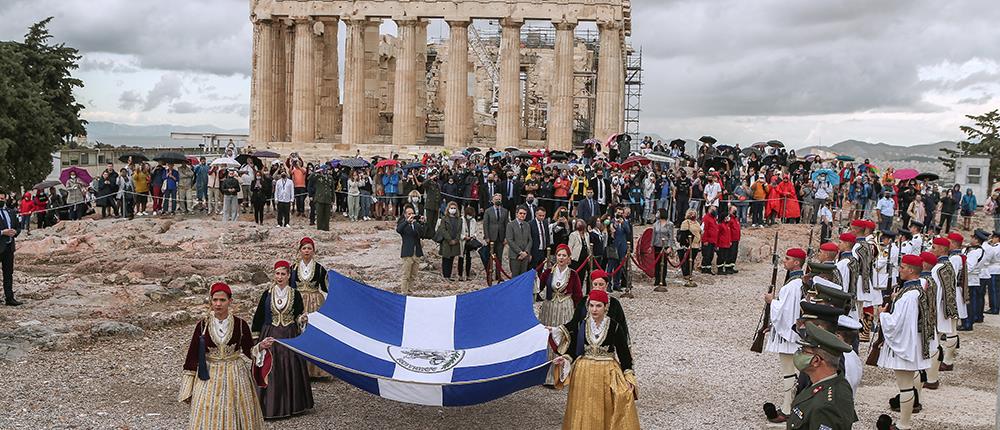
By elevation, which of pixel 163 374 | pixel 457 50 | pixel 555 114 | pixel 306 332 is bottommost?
pixel 163 374

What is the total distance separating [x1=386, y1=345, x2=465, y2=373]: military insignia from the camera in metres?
9.62

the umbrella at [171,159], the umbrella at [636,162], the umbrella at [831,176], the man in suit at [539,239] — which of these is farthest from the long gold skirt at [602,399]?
the umbrella at [171,159]

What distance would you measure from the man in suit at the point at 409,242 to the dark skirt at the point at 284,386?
24.2 feet

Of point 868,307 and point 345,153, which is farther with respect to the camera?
point 345,153

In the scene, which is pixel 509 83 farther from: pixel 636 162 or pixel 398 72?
pixel 636 162

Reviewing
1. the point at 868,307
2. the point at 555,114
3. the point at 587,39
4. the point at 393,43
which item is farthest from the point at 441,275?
the point at 587,39

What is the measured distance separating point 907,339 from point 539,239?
852cm

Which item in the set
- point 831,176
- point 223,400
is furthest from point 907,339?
point 831,176

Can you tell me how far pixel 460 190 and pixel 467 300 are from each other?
15.1 meters

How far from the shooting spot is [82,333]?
13.3m

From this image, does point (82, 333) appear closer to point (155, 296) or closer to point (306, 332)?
point (155, 296)

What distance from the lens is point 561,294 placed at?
11227 mm

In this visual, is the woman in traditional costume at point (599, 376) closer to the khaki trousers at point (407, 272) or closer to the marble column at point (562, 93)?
the khaki trousers at point (407, 272)

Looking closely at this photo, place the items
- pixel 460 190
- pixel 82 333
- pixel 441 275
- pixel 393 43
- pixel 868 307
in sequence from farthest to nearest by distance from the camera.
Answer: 1. pixel 393 43
2. pixel 460 190
3. pixel 441 275
4. pixel 868 307
5. pixel 82 333
